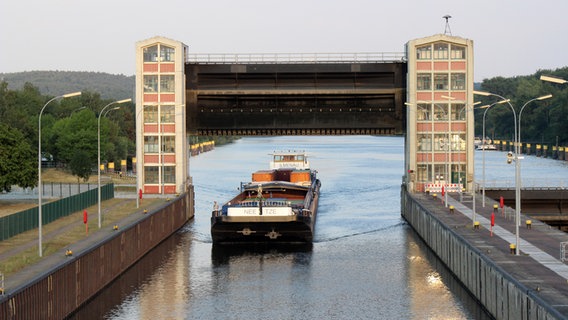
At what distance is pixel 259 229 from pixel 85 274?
78.5ft

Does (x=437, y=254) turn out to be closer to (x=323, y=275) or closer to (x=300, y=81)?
(x=323, y=275)

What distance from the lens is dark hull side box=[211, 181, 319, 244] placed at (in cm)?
7106

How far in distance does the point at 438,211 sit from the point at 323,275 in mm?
16592

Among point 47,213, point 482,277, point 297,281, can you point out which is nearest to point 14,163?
point 47,213

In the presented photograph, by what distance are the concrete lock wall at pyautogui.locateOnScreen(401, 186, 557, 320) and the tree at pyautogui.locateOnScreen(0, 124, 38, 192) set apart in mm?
40607

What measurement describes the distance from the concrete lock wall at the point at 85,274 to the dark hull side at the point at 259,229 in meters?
5.81

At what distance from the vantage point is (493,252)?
162 ft

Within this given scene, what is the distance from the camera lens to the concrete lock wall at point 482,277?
120 feet

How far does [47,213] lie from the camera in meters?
68.0

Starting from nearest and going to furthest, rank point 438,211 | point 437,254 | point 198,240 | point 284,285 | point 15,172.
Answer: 1. point 284,285
2. point 437,254
3. point 438,211
4. point 198,240
5. point 15,172

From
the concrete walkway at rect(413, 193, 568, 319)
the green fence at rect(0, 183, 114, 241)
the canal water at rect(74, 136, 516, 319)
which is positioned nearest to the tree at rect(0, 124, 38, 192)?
the green fence at rect(0, 183, 114, 241)

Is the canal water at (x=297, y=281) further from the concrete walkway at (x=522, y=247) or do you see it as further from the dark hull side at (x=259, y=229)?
the concrete walkway at (x=522, y=247)

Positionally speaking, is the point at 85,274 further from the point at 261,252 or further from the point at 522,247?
the point at 522,247

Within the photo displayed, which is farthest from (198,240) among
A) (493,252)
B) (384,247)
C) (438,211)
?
(493,252)
